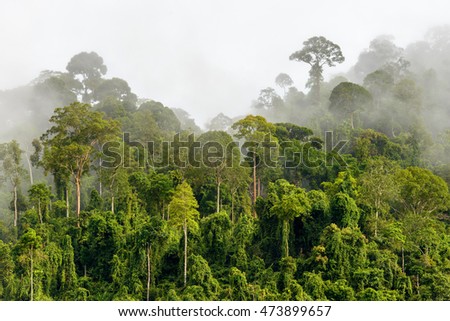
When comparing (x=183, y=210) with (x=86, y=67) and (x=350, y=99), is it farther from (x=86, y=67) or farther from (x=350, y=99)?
(x=86, y=67)

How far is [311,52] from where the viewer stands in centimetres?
5438

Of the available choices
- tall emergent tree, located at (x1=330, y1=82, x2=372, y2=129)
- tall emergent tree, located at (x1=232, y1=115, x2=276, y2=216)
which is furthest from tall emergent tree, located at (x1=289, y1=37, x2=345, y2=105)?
tall emergent tree, located at (x1=232, y1=115, x2=276, y2=216)

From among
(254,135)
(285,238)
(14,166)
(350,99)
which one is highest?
(350,99)

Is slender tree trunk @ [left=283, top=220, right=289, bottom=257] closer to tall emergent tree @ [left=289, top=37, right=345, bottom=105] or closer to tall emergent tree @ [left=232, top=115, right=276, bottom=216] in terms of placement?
tall emergent tree @ [left=232, top=115, right=276, bottom=216]

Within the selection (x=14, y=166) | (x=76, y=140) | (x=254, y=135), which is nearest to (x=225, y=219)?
(x=254, y=135)

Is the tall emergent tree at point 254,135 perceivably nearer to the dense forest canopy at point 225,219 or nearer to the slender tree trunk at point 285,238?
the dense forest canopy at point 225,219

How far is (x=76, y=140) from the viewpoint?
32.0 m

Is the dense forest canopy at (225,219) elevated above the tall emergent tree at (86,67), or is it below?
below

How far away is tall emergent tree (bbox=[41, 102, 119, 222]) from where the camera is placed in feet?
101

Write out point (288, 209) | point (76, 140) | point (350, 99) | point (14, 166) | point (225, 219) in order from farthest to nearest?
point (350, 99) < point (14, 166) < point (76, 140) < point (225, 219) < point (288, 209)

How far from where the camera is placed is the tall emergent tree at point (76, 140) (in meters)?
30.9

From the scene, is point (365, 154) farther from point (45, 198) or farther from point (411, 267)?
point (45, 198)

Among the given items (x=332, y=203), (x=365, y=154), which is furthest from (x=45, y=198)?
(x=365, y=154)

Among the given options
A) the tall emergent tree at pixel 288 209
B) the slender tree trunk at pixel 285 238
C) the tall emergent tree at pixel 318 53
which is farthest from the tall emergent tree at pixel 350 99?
the slender tree trunk at pixel 285 238
